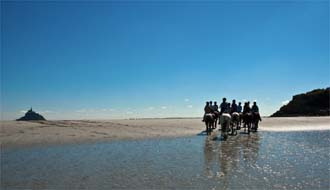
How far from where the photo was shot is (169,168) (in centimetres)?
855

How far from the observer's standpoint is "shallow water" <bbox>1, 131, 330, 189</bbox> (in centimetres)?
698

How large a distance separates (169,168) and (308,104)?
5388 cm

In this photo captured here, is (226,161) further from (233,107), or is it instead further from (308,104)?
(308,104)

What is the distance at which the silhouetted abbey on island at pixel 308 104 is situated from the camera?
52.6 metres

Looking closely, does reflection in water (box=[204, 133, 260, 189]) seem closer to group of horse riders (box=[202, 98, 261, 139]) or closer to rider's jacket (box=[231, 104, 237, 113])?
group of horse riders (box=[202, 98, 261, 139])

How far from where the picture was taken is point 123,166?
898 cm

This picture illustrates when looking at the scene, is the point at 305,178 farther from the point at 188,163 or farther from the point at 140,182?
the point at 140,182

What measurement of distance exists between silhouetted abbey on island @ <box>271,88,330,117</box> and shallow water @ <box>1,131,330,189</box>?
146ft

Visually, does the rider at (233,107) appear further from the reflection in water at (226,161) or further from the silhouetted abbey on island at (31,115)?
the silhouetted abbey on island at (31,115)

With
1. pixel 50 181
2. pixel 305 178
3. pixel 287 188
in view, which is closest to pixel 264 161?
pixel 305 178

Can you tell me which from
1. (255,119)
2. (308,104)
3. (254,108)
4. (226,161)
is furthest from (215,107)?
(308,104)

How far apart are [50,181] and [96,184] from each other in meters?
1.28

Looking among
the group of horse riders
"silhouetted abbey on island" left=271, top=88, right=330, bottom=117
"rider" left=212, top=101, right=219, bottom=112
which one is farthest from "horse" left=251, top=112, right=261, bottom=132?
"silhouetted abbey on island" left=271, top=88, right=330, bottom=117

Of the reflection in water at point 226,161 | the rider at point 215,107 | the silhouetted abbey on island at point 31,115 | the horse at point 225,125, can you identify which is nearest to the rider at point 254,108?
the rider at point 215,107
